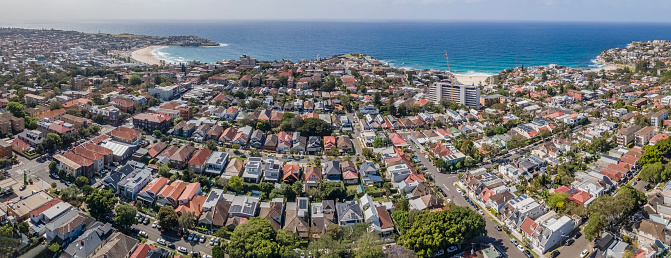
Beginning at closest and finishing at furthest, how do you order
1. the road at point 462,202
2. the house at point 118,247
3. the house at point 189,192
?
the house at point 118,247
the road at point 462,202
the house at point 189,192

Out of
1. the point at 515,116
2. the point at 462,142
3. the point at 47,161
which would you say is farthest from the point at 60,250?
the point at 515,116

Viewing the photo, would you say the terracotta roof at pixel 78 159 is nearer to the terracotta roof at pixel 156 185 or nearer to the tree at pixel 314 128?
the terracotta roof at pixel 156 185

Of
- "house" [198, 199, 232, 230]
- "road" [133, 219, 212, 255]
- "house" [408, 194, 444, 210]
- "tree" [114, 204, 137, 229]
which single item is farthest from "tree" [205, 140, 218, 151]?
"house" [408, 194, 444, 210]

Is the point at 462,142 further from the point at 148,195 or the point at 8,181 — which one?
the point at 8,181

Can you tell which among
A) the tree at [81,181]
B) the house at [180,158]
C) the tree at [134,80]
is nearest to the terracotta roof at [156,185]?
the house at [180,158]

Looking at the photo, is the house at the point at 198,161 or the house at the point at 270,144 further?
the house at the point at 270,144

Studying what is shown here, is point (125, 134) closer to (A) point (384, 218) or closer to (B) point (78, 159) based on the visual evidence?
(B) point (78, 159)

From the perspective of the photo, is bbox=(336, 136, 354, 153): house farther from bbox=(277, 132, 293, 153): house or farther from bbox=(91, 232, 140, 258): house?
bbox=(91, 232, 140, 258): house

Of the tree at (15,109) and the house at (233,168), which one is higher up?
the tree at (15,109)

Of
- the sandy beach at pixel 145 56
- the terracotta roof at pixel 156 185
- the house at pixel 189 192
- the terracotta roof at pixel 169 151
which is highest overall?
the sandy beach at pixel 145 56
